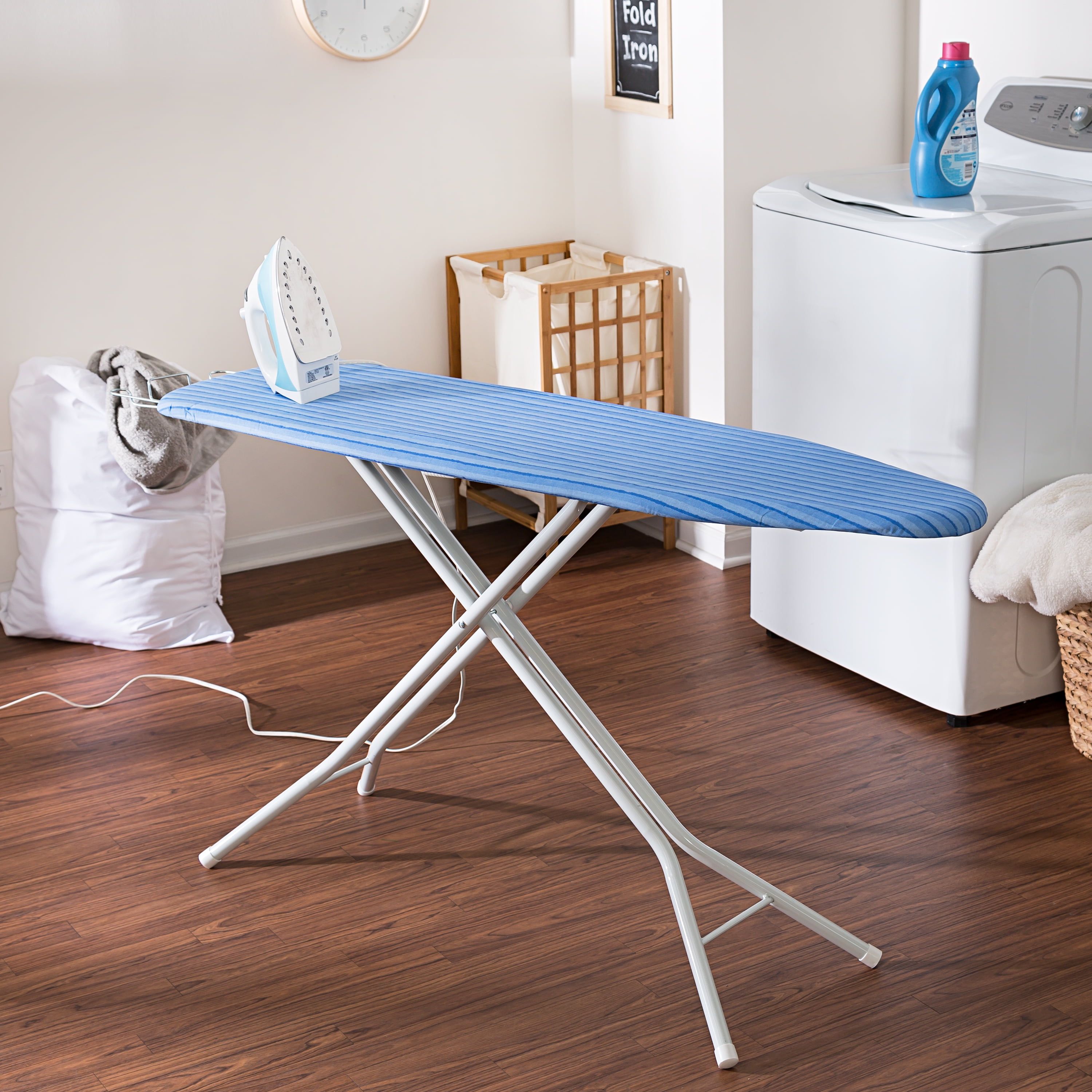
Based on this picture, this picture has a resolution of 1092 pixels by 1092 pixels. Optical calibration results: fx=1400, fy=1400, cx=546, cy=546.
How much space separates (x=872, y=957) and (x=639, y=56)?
7.30ft

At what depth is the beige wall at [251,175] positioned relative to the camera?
3006mm

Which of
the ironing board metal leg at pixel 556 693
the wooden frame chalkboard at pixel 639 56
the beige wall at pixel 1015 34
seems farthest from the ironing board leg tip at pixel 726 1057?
the wooden frame chalkboard at pixel 639 56

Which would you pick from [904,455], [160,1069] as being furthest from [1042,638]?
[160,1069]

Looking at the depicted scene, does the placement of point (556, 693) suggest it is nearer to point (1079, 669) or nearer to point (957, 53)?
point (1079, 669)

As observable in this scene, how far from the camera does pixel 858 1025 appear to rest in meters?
1.73

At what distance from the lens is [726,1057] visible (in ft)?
5.44

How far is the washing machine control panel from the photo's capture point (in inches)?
98.9

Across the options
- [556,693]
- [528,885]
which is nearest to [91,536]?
[528,885]

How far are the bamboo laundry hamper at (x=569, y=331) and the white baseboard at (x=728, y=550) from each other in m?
0.04

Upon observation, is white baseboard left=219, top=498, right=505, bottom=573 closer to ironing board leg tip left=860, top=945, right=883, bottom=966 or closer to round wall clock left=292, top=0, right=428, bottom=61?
round wall clock left=292, top=0, right=428, bottom=61

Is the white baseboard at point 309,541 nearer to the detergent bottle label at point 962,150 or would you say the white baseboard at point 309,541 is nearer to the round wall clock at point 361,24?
the round wall clock at point 361,24

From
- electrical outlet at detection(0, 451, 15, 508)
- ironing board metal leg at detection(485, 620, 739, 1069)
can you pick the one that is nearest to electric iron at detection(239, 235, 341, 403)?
ironing board metal leg at detection(485, 620, 739, 1069)

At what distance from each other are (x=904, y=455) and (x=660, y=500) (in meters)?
1.07

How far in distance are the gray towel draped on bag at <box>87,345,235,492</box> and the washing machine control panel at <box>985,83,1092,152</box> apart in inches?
64.8
